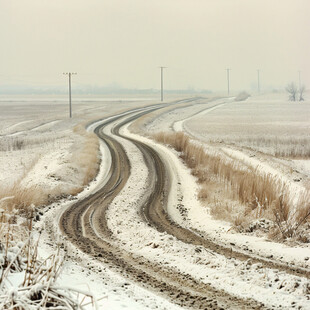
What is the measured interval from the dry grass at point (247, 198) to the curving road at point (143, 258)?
173 cm

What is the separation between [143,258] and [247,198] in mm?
6427

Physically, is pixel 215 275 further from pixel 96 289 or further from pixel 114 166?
pixel 114 166

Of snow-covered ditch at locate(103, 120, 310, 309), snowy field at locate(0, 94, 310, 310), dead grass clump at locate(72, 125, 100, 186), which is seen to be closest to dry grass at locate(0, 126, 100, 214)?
dead grass clump at locate(72, 125, 100, 186)

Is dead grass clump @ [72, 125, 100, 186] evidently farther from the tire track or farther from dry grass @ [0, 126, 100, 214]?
the tire track

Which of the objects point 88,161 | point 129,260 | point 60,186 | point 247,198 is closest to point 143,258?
point 129,260

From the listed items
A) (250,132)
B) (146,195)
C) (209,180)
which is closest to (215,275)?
(146,195)

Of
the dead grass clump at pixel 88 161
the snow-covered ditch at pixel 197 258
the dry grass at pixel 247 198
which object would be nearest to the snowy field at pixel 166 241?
the snow-covered ditch at pixel 197 258

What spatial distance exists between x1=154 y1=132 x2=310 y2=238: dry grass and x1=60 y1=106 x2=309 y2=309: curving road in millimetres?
1734

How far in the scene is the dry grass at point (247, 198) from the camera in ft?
43.2

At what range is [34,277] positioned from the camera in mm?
5281

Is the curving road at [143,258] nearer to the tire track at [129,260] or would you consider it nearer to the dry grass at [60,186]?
the tire track at [129,260]

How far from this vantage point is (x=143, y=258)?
11164mm

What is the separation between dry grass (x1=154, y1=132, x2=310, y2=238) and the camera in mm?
13173

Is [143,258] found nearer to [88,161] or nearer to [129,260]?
[129,260]
